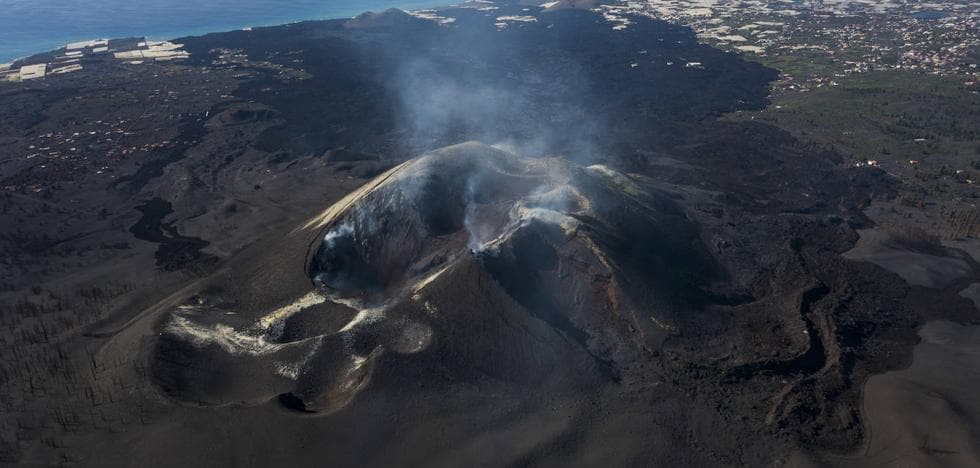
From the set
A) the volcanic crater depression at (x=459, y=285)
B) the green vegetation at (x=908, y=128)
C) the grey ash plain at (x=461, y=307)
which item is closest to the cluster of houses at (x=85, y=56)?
the grey ash plain at (x=461, y=307)

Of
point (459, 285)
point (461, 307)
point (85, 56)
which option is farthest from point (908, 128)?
point (85, 56)

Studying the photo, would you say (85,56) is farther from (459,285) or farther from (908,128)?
(908,128)

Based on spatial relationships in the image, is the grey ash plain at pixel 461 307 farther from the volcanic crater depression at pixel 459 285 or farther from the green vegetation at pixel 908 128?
the green vegetation at pixel 908 128

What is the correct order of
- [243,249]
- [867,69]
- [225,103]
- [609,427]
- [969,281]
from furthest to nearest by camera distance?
[867,69]
[225,103]
[243,249]
[969,281]
[609,427]

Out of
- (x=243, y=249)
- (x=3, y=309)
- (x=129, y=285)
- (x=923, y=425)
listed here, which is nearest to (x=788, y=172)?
(x=923, y=425)

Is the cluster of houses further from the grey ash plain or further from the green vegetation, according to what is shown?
the green vegetation

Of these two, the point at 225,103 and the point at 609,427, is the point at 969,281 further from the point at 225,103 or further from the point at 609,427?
the point at 225,103
